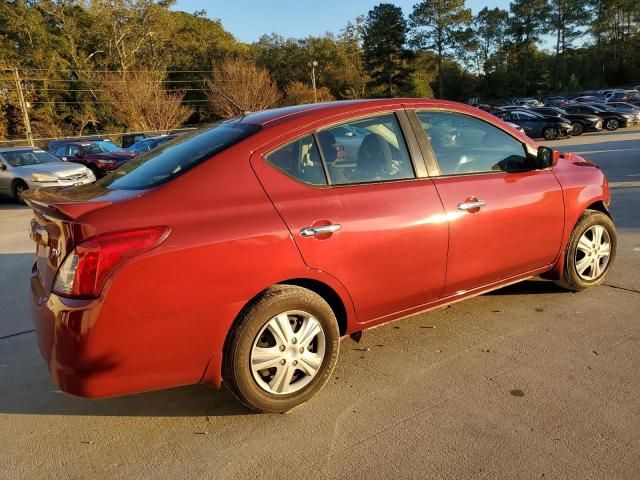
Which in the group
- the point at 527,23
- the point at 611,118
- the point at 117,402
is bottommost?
the point at 117,402

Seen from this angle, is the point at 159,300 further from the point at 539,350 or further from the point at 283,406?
the point at 539,350

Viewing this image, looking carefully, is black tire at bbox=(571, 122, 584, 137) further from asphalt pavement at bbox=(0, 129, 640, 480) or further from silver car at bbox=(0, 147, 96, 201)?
asphalt pavement at bbox=(0, 129, 640, 480)

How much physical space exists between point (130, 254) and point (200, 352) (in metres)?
0.61

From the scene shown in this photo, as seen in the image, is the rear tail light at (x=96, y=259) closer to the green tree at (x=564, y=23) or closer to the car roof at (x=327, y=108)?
the car roof at (x=327, y=108)

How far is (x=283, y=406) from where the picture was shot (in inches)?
115

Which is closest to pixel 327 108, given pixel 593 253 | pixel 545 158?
pixel 545 158

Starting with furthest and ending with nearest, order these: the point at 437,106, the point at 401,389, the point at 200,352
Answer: the point at 437,106 → the point at 401,389 → the point at 200,352

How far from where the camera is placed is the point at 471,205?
3.51m

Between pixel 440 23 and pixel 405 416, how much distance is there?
276 ft

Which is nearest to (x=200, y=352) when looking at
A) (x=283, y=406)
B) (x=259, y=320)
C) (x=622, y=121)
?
(x=259, y=320)

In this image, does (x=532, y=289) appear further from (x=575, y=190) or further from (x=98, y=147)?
(x=98, y=147)

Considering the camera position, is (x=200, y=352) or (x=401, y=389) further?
(x=401, y=389)

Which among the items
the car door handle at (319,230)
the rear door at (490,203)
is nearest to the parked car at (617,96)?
the rear door at (490,203)

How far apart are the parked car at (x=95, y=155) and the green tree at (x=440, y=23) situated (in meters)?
66.4
